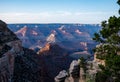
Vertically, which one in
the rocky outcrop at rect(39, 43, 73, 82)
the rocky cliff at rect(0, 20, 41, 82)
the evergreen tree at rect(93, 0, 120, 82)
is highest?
the evergreen tree at rect(93, 0, 120, 82)

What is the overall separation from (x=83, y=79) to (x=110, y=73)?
67.7ft

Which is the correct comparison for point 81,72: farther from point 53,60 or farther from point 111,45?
point 53,60

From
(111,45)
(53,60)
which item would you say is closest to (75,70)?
(111,45)

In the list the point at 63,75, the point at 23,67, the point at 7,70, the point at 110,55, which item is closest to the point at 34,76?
the point at 23,67

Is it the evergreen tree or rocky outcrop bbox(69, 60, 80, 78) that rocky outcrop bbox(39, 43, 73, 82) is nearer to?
rocky outcrop bbox(69, 60, 80, 78)

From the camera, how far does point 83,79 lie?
196 ft

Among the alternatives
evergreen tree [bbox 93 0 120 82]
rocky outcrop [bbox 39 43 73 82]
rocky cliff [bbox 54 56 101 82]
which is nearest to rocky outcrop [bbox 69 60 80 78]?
rocky cliff [bbox 54 56 101 82]

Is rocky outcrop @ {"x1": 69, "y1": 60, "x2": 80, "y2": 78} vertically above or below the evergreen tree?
below

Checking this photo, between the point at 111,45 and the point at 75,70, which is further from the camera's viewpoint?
the point at 75,70

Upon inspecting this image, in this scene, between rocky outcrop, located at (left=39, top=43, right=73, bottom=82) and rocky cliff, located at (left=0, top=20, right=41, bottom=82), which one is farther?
rocky outcrop, located at (left=39, top=43, right=73, bottom=82)

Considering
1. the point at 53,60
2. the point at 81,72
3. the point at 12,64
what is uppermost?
the point at 81,72

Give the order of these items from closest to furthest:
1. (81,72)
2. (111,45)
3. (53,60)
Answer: (111,45), (81,72), (53,60)

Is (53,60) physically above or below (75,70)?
below

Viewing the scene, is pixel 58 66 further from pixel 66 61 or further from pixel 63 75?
pixel 63 75
